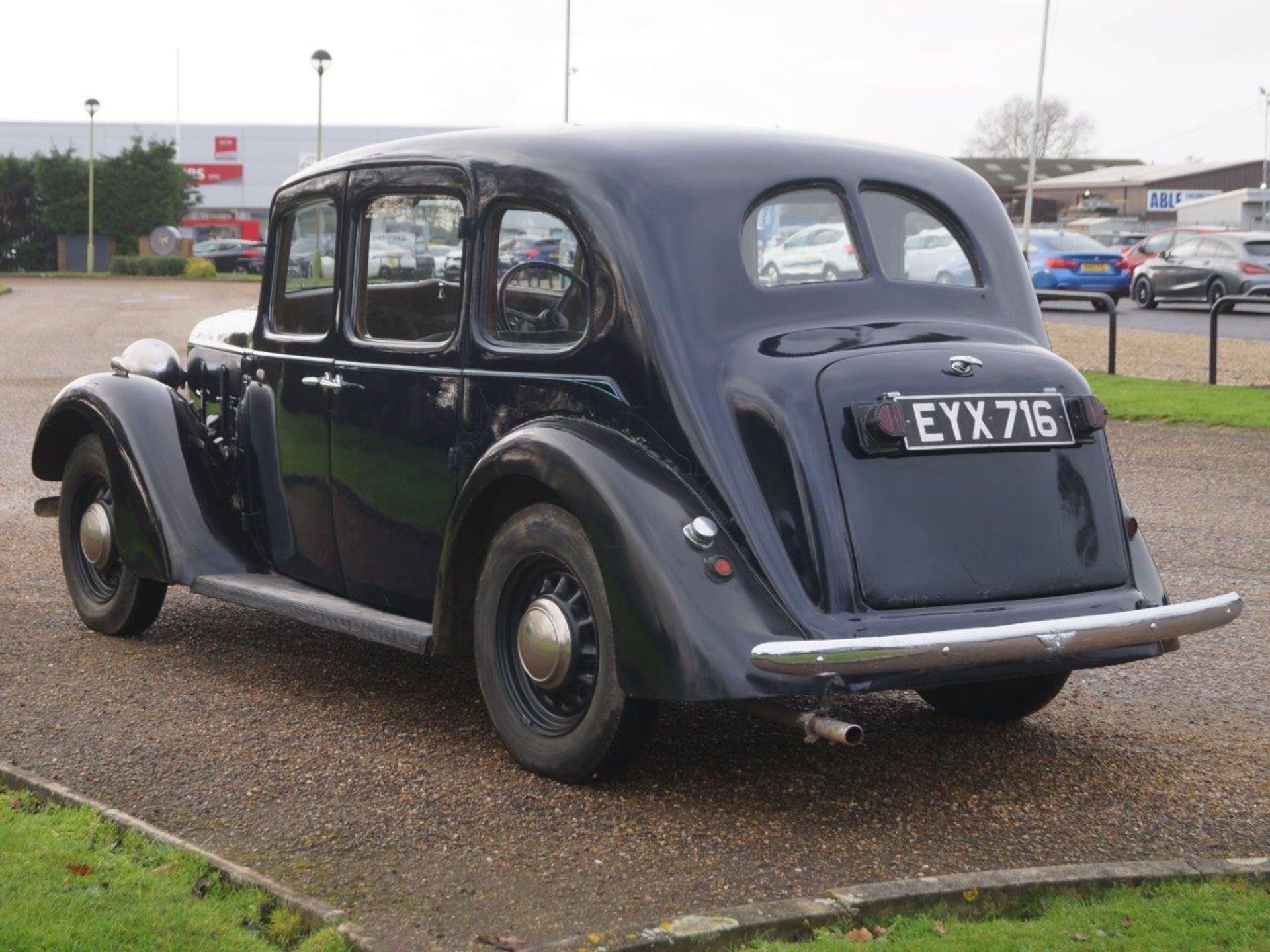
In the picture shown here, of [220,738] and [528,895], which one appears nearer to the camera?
[528,895]

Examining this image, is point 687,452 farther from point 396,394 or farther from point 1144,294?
point 1144,294

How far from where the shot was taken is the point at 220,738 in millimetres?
4996

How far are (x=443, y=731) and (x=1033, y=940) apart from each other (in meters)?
2.19

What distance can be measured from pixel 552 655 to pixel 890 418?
1.12 meters

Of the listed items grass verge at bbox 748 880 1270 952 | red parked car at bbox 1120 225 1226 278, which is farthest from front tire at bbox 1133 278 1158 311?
grass verge at bbox 748 880 1270 952

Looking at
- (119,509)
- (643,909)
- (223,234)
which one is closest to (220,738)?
(119,509)

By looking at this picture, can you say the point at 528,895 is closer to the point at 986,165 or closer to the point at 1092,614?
the point at 1092,614

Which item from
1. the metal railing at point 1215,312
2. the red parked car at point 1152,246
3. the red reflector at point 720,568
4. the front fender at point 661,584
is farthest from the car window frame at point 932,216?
the red parked car at point 1152,246

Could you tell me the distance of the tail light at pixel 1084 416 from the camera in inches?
179

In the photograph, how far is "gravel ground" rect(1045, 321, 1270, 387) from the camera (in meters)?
16.7

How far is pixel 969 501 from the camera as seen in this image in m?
4.35

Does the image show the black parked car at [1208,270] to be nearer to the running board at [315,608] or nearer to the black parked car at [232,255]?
the running board at [315,608]

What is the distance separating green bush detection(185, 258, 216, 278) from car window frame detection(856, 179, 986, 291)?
4422 cm

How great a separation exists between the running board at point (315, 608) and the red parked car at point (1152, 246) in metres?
27.5
